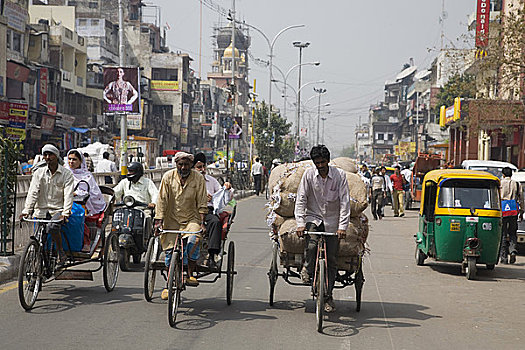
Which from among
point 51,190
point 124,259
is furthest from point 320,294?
point 124,259

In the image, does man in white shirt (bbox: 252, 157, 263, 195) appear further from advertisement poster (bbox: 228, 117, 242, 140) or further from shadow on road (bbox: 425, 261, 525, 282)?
shadow on road (bbox: 425, 261, 525, 282)

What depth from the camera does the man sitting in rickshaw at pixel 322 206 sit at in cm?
740

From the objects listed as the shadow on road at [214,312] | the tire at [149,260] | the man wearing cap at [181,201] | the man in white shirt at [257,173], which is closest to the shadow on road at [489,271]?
the shadow on road at [214,312]

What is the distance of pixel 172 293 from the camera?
679 cm

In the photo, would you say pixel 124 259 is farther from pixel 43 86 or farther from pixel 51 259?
pixel 43 86

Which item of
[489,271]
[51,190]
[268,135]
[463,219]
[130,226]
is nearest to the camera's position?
[51,190]

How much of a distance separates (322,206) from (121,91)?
1235 cm

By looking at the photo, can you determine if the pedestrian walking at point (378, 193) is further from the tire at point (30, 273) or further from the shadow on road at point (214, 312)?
the tire at point (30, 273)

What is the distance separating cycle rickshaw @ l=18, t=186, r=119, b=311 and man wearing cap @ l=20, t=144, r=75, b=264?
168 mm

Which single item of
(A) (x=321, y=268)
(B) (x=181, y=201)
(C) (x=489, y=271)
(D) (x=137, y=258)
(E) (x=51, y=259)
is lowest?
(C) (x=489, y=271)

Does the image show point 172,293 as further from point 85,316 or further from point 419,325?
point 419,325

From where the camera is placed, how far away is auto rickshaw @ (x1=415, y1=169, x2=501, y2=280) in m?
11.5

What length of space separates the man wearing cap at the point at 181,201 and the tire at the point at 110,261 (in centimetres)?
123

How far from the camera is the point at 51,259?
8.02 metres
